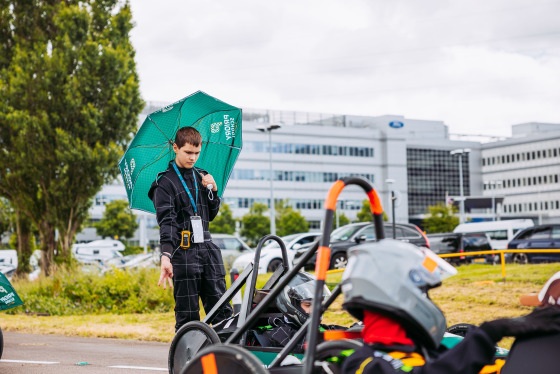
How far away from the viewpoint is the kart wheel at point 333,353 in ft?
10.7

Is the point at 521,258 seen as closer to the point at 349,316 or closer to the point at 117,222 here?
the point at 349,316

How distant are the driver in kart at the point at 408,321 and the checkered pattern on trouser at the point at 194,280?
2.51 metres

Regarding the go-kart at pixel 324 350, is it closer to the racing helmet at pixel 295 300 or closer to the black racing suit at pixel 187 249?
the racing helmet at pixel 295 300

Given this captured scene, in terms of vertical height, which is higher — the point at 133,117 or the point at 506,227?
the point at 133,117

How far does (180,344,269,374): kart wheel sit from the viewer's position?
3.25m

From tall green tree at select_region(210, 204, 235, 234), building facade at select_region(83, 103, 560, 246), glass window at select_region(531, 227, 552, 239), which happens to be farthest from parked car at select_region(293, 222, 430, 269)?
building facade at select_region(83, 103, 560, 246)

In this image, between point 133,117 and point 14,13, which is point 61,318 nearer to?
point 133,117

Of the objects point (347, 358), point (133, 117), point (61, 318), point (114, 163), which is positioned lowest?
point (61, 318)

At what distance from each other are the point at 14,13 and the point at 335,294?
21481 millimetres

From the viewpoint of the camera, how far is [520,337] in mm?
3035

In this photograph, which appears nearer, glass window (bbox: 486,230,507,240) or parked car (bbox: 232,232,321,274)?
parked car (bbox: 232,232,321,274)

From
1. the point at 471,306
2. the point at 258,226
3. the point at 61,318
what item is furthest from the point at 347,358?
the point at 258,226

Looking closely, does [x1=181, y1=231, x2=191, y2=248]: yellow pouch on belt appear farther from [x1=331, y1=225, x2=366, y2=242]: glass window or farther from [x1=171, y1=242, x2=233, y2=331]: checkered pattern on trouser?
[x1=331, y1=225, x2=366, y2=242]: glass window

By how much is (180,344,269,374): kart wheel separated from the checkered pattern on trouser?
192 centimetres
